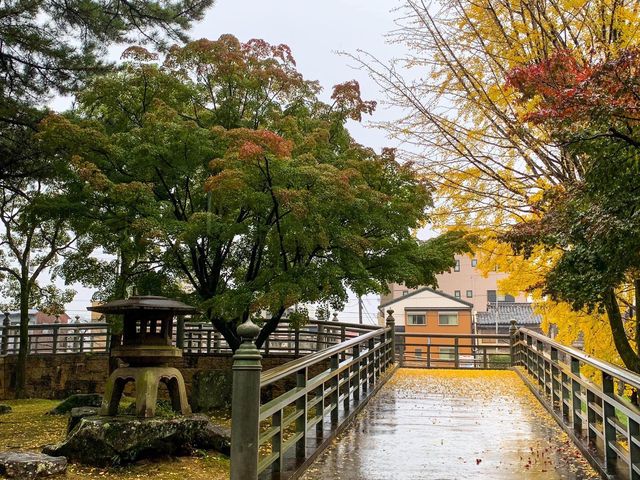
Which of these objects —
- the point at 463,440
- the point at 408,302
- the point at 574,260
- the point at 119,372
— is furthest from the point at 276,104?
the point at 408,302

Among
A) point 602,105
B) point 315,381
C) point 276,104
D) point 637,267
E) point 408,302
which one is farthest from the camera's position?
point 408,302

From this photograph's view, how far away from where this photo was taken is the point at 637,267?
7.88 metres

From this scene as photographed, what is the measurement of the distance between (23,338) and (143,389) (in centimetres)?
1175

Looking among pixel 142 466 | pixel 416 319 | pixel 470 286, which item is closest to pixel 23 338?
pixel 142 466

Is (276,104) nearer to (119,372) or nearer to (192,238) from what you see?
(192,238)

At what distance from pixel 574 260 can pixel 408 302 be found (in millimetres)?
37663

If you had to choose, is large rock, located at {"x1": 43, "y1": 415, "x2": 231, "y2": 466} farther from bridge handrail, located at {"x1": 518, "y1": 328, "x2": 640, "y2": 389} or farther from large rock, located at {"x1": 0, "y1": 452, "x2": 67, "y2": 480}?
bridge handrail, located at {"x1": 518, "y1": 328, "x2": 640, "y2": 389}

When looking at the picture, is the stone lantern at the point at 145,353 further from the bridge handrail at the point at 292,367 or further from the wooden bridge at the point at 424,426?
the bridge handrail at the point at 292,367

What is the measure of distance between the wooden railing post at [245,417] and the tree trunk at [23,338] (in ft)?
54.9

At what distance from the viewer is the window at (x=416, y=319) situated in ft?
137

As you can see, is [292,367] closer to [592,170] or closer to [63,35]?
[592,170]

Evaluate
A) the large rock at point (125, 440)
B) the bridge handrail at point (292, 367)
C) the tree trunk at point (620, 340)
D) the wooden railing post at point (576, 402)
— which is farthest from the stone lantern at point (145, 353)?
the tree trunk at point (620, 340)

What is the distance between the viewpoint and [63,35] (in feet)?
34.3

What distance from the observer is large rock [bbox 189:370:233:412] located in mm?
15789
